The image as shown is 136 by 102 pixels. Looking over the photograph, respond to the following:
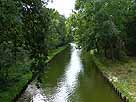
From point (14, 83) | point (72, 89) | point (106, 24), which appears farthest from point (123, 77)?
point (14, 83)

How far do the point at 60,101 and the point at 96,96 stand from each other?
412cm

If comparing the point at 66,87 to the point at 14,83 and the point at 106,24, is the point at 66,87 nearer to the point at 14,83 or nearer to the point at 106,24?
the point at 14,83

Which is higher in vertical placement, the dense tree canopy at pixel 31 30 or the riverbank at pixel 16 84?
the dense tree canopy at pixel 31 30

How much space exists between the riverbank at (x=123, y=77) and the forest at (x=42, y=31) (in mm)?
4670

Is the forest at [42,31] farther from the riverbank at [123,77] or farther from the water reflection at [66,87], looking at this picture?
the riverbank at [123,77]

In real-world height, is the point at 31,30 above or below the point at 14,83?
above

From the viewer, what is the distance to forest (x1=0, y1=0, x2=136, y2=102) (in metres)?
16.0

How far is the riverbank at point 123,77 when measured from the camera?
2851cm

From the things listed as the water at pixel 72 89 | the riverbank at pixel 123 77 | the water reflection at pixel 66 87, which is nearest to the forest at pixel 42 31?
the water at pixel 72 89

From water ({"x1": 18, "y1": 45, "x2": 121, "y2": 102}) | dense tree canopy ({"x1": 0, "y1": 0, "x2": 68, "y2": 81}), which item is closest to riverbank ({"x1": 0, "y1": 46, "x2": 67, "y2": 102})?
water ({"x1": 18, "y1": 45, "x2": 121, "y2": 102})

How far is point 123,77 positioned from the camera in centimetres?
3606

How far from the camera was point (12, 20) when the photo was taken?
14484 mm

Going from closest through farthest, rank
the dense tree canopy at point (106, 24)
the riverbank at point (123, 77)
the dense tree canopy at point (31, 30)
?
1. the dense tree canopy at point (31, 30)
2. the riverbank at point (123, 77)
3. the dense tree canopy at point (106, 24)

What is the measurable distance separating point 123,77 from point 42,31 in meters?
21.2
